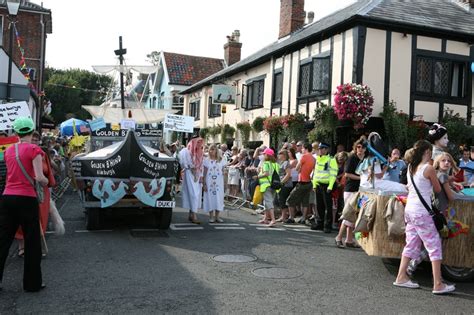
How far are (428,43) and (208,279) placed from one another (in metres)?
12.5

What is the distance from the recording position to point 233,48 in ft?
108

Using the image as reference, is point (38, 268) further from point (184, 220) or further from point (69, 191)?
point (69, 191)

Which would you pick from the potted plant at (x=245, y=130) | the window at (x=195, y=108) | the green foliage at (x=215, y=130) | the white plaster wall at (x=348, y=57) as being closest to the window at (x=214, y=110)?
the green foliage at (x=215, y=130)

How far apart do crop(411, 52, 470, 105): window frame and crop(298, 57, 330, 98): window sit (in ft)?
9.23

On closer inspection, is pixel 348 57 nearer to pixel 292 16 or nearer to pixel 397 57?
pixel 397 57

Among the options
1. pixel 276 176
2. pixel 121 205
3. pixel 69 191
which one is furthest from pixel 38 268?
pixel 69 191

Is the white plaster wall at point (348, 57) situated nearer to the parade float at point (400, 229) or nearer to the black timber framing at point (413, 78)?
the black timber framing at point (413, 78)

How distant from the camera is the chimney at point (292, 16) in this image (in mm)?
21375

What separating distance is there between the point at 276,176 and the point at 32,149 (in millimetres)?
6057

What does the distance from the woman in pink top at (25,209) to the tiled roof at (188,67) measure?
3063 cm

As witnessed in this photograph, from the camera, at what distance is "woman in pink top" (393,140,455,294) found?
546cm

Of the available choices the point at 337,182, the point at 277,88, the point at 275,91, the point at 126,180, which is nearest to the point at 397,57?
the point at 277,88

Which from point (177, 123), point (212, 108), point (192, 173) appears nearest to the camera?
point (192, 173)

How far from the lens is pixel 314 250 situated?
7844 millimetres
